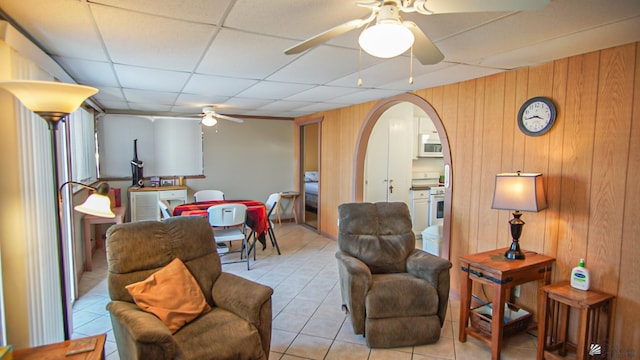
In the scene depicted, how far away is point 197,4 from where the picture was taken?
172 centimetres

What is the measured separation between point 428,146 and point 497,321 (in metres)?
3.99

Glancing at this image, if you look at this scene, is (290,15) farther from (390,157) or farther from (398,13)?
(390,157)

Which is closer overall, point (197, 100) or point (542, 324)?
point (542, 324)

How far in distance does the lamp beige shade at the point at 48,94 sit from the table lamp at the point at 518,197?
2772 mm

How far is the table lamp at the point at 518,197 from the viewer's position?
8.38ft

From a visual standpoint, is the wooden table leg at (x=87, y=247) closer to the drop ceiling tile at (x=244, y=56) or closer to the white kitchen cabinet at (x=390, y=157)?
the drop ceiling tile at (x=244, y=56)

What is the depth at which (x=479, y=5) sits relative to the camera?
1339 millimetres

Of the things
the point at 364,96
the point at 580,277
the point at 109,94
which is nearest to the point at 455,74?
the point at 364,96

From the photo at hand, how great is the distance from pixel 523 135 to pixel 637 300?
4.51 ft

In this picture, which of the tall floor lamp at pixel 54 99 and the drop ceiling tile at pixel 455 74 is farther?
the drop ceiling tile at pixel 455 74

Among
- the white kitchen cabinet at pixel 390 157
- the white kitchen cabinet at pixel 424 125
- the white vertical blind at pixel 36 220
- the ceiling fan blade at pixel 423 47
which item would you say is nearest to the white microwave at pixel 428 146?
the white kitchen cabinet at pixel 424 125

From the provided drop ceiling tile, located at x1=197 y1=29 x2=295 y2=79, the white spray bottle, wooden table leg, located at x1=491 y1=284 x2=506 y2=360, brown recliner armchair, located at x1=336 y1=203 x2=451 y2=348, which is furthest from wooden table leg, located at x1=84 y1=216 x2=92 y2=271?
the white spray bottle

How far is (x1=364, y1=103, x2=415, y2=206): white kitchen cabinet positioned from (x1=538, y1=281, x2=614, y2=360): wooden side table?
3.01 meters

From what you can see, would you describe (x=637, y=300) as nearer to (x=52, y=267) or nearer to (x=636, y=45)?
(x=636, y=45)
